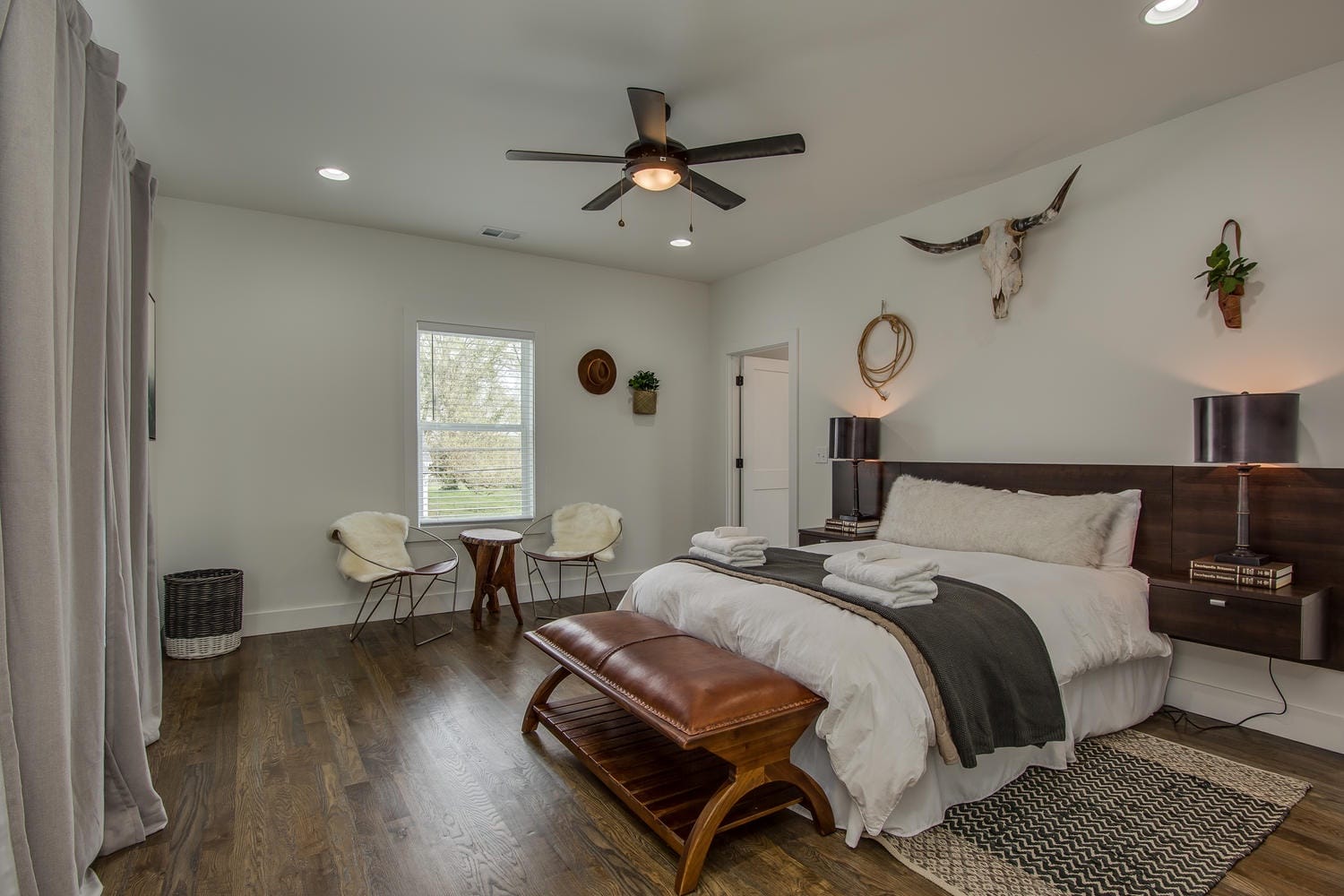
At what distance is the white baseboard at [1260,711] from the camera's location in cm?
282

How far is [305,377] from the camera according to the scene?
185 inches

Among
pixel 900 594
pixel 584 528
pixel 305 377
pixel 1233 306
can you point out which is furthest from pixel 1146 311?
pixel 305 377

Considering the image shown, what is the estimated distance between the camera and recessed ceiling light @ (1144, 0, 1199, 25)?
2.39 meters

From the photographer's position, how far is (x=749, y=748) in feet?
6.75

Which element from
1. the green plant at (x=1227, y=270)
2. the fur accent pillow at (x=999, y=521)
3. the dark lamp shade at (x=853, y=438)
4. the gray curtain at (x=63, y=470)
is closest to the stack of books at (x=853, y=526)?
the fur accent pillow at (x=999, y=521)

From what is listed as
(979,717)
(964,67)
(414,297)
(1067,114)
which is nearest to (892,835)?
(979,717)

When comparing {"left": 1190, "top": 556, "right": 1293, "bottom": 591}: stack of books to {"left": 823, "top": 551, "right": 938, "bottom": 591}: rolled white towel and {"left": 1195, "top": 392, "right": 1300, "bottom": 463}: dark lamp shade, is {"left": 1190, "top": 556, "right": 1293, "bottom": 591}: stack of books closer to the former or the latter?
{"left": 1195, "top": 392, "right": 1300, "bottom": 463}: dark lamp shade

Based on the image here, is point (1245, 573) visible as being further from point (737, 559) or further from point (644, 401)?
point (644, 401)

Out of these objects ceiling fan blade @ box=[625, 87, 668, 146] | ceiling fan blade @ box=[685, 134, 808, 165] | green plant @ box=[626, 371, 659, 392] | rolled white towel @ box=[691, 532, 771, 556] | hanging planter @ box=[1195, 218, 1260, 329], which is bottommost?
rolled white towel @ box=[691, 532, 771, 556]

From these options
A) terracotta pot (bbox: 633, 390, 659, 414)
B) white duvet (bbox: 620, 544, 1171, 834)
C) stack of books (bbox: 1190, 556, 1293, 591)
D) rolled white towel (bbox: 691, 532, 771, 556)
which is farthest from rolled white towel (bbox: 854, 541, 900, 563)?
terracotta pot (bbox: 633, 390, 659, 414)

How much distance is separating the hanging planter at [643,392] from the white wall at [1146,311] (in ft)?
5.95

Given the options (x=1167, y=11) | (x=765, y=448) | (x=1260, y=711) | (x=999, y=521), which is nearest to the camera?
(x=1167, y=11)

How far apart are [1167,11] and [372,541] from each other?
4.85 meters

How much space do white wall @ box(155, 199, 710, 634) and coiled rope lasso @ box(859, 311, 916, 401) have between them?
2204 mm
